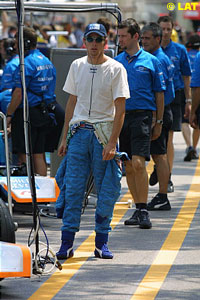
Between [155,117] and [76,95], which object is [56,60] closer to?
[155,117]

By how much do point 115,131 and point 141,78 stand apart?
1592 millimetres

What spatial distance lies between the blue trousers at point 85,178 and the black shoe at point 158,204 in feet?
8.69

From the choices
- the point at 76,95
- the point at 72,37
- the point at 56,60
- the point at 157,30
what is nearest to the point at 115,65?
the point at 76,95

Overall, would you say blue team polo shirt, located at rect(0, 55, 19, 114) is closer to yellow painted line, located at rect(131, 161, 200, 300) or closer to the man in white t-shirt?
yellow painted line, located at rect(131, 161, 200, 300)

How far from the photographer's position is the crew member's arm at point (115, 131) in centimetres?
709

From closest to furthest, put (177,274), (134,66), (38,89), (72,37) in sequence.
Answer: (177,274) → (134,66) → (38,89) → (72,37)

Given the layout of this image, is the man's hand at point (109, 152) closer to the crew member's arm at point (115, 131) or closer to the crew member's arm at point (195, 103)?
the crew member's arm at point (115, 131)

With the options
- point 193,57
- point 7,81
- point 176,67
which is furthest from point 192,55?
point 7,81

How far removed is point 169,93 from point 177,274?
3.40m

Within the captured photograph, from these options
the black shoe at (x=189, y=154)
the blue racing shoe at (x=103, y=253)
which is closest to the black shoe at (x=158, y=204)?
the blue racing shoe at (x=103, y=253)

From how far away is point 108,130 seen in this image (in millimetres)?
7242

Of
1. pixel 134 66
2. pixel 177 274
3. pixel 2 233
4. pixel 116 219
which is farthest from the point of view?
pixel 116 219

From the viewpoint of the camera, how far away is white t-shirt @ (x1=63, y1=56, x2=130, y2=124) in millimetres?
7203

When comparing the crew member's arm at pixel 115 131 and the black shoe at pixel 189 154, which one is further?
the black shoe at pixel 189 154
